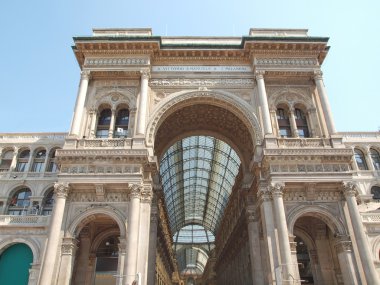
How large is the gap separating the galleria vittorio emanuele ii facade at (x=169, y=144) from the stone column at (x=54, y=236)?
70 mm

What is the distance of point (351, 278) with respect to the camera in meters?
20.6

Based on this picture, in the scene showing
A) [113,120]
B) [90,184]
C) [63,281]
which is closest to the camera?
[63,281]

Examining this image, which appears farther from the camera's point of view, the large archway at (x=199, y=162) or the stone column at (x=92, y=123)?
the large archway at (x=199, y=162)

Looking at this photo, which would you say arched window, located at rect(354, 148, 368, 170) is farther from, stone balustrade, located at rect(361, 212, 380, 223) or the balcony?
the balcony

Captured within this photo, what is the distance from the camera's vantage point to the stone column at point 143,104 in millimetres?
25062

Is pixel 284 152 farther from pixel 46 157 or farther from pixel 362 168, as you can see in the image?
pixel 46 157

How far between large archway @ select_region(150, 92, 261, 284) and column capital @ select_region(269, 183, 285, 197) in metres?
4.28

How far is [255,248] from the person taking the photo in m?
26.8

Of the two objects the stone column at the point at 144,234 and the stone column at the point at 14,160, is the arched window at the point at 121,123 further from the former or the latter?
the stone column at the point at 14,160

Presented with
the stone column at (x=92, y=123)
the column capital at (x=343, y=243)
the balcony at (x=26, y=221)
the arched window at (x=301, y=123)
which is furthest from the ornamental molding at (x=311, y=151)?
the balcony at (x=26, y=221)

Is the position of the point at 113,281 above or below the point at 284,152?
below

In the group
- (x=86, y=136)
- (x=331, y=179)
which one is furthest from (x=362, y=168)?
(x=86, y=136)

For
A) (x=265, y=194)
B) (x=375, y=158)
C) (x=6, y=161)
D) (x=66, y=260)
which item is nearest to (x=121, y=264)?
(x=66, y=260)

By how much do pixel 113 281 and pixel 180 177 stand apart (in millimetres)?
30305
